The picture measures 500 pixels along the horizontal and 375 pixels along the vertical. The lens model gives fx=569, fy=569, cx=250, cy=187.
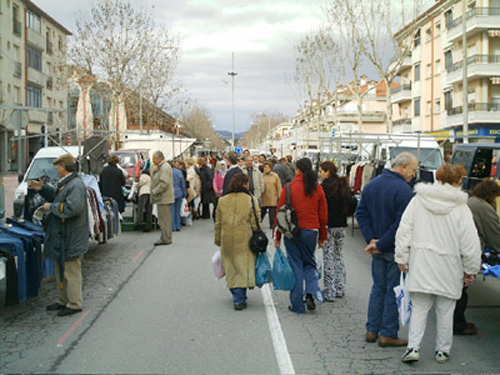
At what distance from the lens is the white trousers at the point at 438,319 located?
5160mm

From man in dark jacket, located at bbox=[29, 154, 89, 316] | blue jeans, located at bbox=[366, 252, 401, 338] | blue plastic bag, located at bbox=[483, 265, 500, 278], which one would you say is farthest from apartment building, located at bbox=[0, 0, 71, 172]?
blue plastic bag, located at bbox=[483, 265, 500, 278]

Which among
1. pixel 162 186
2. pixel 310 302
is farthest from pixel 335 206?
pixel 162 186

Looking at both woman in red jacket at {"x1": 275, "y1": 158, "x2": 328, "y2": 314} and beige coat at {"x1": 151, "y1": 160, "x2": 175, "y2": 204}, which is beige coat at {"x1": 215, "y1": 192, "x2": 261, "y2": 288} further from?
beige coat at {"x1": 151, "y1": 160, "x2": 175, "y2": 204}

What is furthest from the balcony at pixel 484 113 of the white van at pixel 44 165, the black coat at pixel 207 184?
the white van at pixel 44 165

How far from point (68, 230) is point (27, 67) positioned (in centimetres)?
5031

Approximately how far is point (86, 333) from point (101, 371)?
1310 mm

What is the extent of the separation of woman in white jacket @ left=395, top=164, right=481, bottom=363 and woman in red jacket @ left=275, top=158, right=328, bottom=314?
1.75 metres

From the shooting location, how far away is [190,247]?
483 inches

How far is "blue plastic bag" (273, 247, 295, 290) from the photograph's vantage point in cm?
686

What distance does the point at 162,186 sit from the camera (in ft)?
39.8

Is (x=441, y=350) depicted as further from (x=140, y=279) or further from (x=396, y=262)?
(x=140, y=279)

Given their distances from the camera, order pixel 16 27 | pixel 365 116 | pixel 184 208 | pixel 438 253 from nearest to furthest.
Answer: pixel 438 253, pixel 184 208, pixel 16 27, pixel 365 116

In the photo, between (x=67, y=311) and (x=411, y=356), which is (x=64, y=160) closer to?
(x=67, y=311)

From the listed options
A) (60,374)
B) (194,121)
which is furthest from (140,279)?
(194,121)
